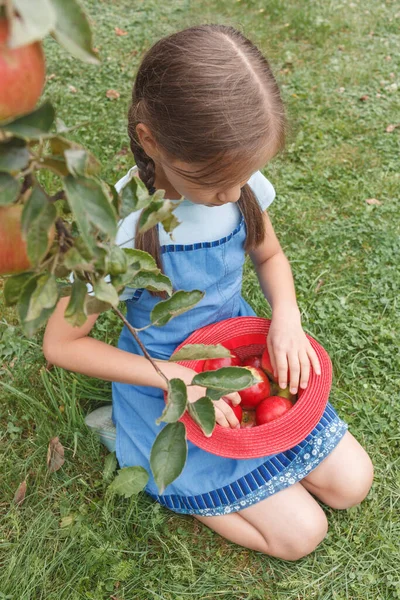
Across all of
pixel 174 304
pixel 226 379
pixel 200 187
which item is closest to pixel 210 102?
pixel 200 187

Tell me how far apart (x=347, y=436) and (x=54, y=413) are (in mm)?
873

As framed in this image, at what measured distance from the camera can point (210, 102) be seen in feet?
3.84

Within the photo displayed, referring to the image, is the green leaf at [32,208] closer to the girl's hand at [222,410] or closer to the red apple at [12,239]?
the red apple at [12,239]

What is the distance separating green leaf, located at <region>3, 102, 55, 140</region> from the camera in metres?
0.42

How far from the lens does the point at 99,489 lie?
1662 mm

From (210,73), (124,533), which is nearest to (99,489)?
(124,533)

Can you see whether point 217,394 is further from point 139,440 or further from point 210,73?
point 139,440

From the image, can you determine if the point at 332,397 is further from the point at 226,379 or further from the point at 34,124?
the point at 34,124

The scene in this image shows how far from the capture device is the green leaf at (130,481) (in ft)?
5.04

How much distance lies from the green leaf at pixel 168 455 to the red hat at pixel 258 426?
0.66 meters

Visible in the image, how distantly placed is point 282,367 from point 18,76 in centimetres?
123

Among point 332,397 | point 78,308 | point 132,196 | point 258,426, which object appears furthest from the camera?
point 332,397

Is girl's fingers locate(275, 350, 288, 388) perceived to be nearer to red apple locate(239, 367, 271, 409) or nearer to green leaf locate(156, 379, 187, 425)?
red apple locate(239, 367, 271, 409)

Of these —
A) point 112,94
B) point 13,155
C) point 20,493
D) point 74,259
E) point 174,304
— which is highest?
point 13,155
